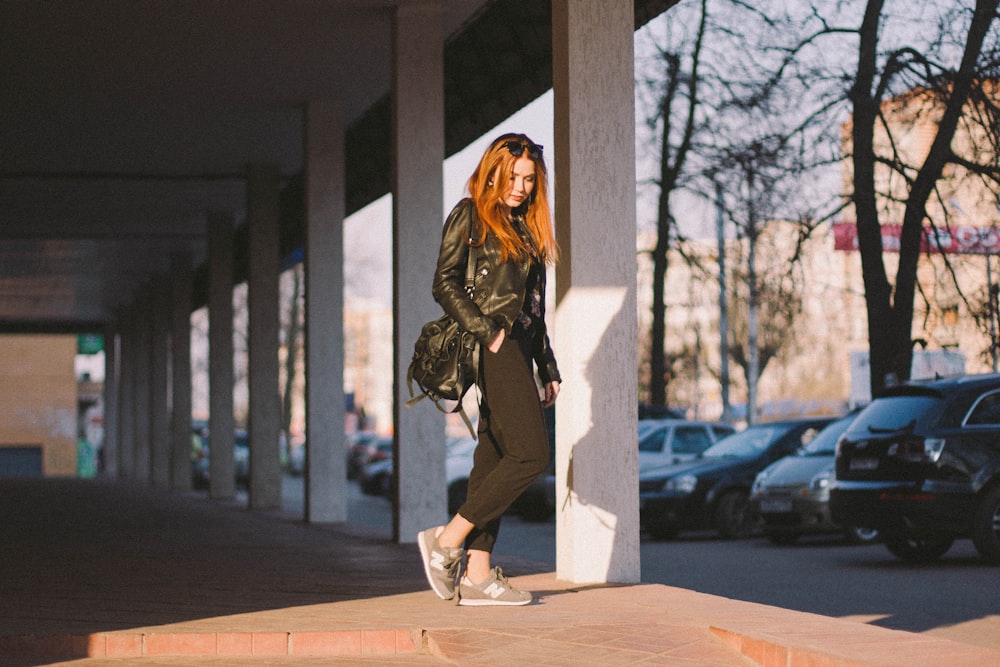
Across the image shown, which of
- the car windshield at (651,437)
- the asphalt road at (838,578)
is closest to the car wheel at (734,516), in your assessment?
the asphalt road at (838,578)

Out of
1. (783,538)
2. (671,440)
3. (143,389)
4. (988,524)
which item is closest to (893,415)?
(988,524)

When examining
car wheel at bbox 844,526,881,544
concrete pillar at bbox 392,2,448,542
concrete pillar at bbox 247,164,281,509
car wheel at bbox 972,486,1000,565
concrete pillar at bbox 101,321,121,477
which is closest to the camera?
car wheel at bbox 972,486,1000,565

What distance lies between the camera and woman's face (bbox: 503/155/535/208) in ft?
20.5

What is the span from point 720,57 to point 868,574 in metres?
9.86

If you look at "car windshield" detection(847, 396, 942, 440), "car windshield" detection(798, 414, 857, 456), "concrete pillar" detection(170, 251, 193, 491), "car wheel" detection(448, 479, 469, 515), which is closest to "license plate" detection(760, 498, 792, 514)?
"car windshield" detection(798, 414, 857, 456)

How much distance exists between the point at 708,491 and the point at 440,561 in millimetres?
11145

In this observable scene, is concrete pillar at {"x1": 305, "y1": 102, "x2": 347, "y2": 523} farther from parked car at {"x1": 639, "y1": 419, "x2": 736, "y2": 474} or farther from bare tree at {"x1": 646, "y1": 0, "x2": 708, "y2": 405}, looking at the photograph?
bare tree at {"x1": 646, "y1": 0, "x2": 708, "y2": 405}

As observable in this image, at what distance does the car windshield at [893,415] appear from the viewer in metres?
12.2

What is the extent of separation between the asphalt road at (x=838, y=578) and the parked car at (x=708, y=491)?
0.28 metres

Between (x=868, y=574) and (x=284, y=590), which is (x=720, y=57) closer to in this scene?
(x=868, y=574)

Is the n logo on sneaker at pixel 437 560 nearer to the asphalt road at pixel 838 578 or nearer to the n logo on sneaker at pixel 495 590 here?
the n logo on sneaker at pixel 495 590

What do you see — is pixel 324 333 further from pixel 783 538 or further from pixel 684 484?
pixel 783 538

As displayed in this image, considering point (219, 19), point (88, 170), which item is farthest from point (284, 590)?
point (88, 170)

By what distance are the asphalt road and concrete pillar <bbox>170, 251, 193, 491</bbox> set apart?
1693 cm
